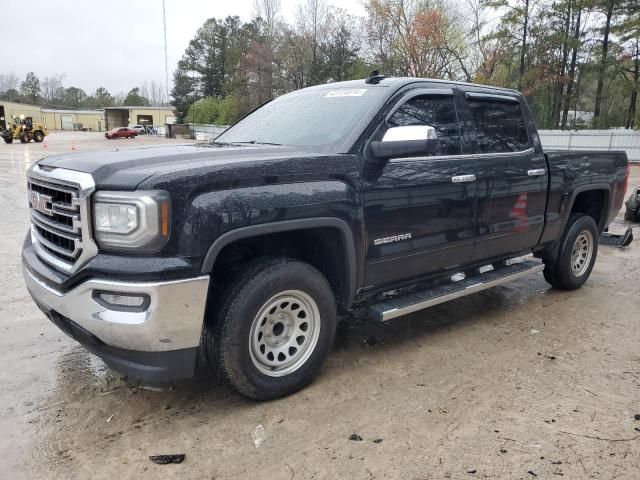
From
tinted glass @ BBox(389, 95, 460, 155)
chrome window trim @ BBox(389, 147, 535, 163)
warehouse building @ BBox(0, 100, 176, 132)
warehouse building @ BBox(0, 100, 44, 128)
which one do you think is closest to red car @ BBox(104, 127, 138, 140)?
warehouse building @ BBox(0, 100, 44, 128)

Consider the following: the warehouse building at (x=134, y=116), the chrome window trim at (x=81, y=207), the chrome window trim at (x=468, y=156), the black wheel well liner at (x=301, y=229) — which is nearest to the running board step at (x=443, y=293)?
the black wheel well liner at (x=301, y=229)

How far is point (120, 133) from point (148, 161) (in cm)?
5903

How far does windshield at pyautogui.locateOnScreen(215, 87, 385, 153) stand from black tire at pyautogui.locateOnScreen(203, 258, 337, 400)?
2.96 feet

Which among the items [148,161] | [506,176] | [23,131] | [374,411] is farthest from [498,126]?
[23,131]

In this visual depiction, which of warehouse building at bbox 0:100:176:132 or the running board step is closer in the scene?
the running board step

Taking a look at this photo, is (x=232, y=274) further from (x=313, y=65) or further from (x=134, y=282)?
(x=313, y=65)

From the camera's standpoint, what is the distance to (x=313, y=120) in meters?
3.89

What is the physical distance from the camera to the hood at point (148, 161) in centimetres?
268

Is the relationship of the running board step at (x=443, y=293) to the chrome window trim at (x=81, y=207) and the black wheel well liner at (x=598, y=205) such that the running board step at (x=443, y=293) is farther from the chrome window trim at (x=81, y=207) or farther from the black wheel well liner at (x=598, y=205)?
the chrome window trim at (x=81, y=207)

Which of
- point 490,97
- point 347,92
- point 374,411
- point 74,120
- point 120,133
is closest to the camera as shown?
point 374,411

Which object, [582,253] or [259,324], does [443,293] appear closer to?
[259,324]

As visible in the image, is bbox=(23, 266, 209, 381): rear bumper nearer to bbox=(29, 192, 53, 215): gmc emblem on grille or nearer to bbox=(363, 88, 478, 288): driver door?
bbox=(29, 192, 53, 215): gmc emblem on grille

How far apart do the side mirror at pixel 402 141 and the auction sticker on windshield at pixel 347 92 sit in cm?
66

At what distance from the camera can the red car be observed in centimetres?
5581
